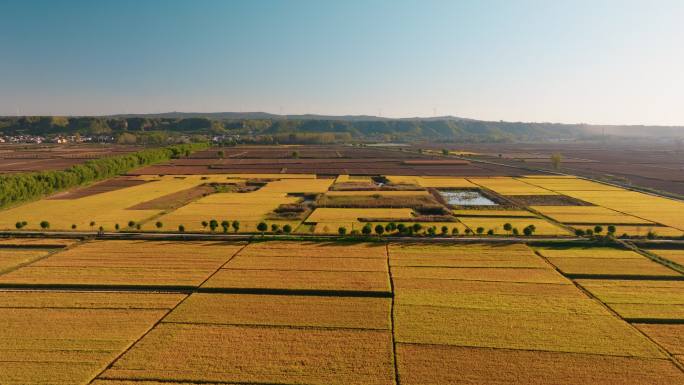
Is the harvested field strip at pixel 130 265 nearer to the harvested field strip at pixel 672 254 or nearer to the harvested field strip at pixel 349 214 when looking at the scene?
the harvested field strip at pixel 349 214

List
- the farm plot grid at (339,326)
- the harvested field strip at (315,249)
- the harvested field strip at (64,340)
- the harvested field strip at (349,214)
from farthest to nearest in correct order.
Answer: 1. the harvested field strip at (349,214)
2. the harvested field strip at (315,249)
3. the farm plot grid at (339,326)
4. the harvested field strip at (64,340)

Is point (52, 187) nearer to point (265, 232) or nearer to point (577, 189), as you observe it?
point (265, 232)

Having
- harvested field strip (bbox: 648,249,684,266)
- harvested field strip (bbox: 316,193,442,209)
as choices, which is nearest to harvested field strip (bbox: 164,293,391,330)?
harvested field strip (bbox: 648,249,684,266)

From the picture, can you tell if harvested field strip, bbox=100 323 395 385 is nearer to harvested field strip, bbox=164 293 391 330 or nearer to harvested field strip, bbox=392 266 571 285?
harvested field strip, bbox=164 293 391 330

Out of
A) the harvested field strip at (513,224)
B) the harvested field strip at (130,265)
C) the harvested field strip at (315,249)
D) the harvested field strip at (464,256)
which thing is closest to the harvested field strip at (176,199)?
the harvested field strip at (130,265)

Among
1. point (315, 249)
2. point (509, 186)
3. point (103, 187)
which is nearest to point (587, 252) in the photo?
point (315, 249)

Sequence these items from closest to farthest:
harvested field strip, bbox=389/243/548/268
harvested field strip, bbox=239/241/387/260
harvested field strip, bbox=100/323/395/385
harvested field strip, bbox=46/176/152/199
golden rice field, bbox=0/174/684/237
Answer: harvested field strip, bbox=100/323/395/385 → harvested field strip, bbox=389/243/548/268 → harvested field strip, bbox=239/241/387/260 → golden rice field, bbox=0/174/684/237 → harvested field strip, bbox=46/176/152/199

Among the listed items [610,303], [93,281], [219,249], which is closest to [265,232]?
[219,249]
